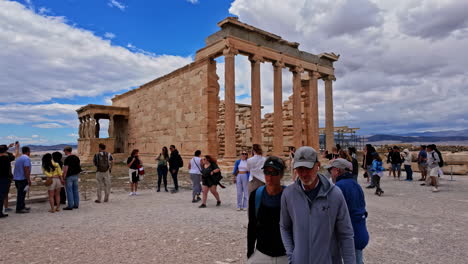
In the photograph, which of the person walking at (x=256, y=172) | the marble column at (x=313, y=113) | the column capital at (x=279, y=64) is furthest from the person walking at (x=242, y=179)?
the marble column at (x=313, y=113)

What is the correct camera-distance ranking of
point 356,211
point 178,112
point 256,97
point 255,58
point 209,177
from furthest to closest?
1. point 178,112
2. point 256,97
3. point 255,58
4. point 209,177
5. point 356,211

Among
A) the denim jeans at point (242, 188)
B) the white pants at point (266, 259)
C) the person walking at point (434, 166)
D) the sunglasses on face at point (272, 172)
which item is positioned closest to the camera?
the white pants at point (266, 259)

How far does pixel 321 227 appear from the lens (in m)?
1.87

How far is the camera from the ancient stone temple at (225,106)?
1512cm

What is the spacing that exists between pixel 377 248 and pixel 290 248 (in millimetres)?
3050

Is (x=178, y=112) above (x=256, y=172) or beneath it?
above

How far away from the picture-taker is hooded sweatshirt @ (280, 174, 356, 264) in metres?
1.87

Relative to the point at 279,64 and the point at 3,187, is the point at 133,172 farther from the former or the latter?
the point at 279,64

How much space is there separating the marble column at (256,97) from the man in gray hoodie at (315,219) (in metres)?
13.9

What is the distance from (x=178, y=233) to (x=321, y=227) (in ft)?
12.3

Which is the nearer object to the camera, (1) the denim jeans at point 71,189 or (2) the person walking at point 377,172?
(1) the denim jeans at point 71,189

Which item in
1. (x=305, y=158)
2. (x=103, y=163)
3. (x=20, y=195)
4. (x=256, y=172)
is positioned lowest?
(x=20, y=195)

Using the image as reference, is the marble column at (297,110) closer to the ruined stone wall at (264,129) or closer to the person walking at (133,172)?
the ruined stone wall at (264,129)

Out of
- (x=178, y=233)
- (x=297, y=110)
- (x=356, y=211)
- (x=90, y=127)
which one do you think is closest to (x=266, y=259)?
(x=356, y=211)
